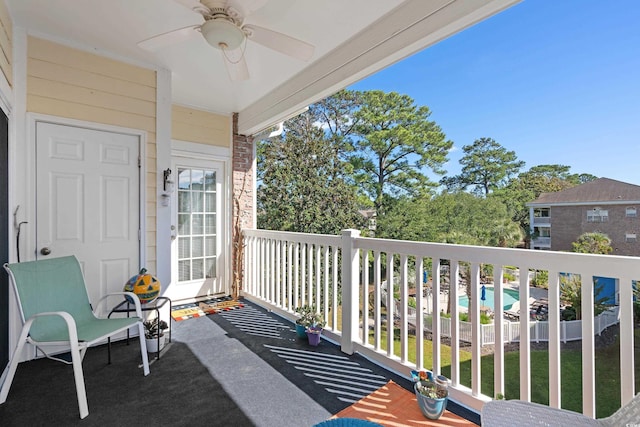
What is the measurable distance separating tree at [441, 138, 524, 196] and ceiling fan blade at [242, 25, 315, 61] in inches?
539

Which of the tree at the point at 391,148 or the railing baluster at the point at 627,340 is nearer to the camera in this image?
the railing baluster at the point at 627,340

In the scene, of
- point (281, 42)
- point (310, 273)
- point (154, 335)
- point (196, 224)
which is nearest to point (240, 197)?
point (196, 224)

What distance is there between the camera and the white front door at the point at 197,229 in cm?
421

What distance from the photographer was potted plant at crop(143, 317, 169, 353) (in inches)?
106

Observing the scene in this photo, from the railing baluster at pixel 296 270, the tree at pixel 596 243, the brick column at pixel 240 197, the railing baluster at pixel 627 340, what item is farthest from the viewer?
the tree at pixel 596 243

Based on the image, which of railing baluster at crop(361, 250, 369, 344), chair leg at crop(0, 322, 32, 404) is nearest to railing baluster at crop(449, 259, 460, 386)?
railing baluster at crop(361, 250, 369, 344)

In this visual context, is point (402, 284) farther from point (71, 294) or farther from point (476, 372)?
point (71, 294)

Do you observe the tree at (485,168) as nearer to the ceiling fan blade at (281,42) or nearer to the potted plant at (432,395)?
the ceiling fan blade at (281,42)

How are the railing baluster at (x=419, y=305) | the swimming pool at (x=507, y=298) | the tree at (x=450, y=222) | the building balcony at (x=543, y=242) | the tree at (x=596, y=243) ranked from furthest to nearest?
the tree at (x=450, y=222) → the building balcony at (x=543, y=242) → the tree at (x=596, y=243) → the swimming pool at (x=507, y=298) → the railing baluster at (x=419, y=305)

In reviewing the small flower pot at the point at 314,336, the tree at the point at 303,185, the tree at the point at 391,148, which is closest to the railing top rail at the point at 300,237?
the small flower pot at the point at 314,336

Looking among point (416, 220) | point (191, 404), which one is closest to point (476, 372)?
point (191, 404)

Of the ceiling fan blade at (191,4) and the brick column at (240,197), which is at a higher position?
the ceiling fan blade at (191,4)

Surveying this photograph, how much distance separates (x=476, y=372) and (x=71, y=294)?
118 inches

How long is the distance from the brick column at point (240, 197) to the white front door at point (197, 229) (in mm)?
204
